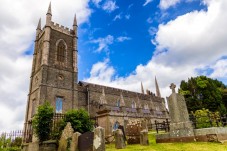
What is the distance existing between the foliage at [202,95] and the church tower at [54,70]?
20702 mm

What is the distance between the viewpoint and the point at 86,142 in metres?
7.63

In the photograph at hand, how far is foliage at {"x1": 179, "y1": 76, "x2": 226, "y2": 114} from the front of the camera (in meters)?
34.1

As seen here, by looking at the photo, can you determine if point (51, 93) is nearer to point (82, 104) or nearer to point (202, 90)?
point (82, 104)

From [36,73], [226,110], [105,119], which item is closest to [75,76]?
[36,73]

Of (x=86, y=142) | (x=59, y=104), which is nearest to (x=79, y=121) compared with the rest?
(x=86, y=142)

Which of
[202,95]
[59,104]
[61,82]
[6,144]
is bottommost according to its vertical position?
[6,144]

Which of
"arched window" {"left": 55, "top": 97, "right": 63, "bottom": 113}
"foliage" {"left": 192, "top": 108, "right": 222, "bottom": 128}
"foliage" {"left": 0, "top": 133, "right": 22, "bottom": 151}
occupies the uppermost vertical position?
"arched window" {"left": 55, "top": 97, "right": 63, "bottom": 113}

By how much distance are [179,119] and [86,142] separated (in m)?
4.54

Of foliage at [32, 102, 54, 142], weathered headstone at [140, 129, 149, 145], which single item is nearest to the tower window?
foliage at [32, 102, 54, 142]

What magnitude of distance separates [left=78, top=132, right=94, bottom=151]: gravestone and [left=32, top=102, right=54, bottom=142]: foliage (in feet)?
13.5

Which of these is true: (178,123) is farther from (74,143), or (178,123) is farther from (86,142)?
(74,143)

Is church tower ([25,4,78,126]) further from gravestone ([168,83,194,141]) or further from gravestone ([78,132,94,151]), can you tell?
gravestone ([168,83,194,141])

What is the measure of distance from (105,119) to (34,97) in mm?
17949

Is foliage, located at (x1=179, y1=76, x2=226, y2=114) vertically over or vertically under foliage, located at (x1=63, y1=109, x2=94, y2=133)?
over
